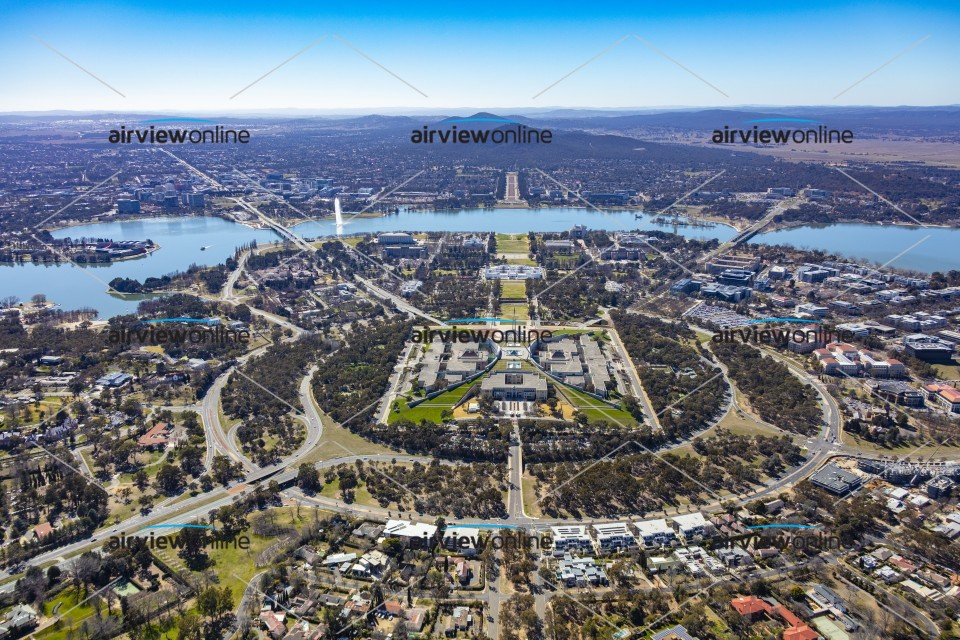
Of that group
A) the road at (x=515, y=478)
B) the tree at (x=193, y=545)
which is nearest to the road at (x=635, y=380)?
the road at (x=515, y=478)

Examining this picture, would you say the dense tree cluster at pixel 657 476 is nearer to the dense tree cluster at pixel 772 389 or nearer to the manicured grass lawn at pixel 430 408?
the dense tree cluster at pixel 772 389

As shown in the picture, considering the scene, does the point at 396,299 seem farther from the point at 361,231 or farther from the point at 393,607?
the point at 393,607

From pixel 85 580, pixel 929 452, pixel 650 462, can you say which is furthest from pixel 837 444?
pixel 85 580

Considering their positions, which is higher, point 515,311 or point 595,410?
point 515,311

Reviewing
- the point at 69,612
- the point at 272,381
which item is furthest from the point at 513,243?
the point at 69,612

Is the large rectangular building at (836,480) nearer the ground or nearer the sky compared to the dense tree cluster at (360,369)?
nearer the ground

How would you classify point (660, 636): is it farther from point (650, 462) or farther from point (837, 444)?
point (837, 444)
